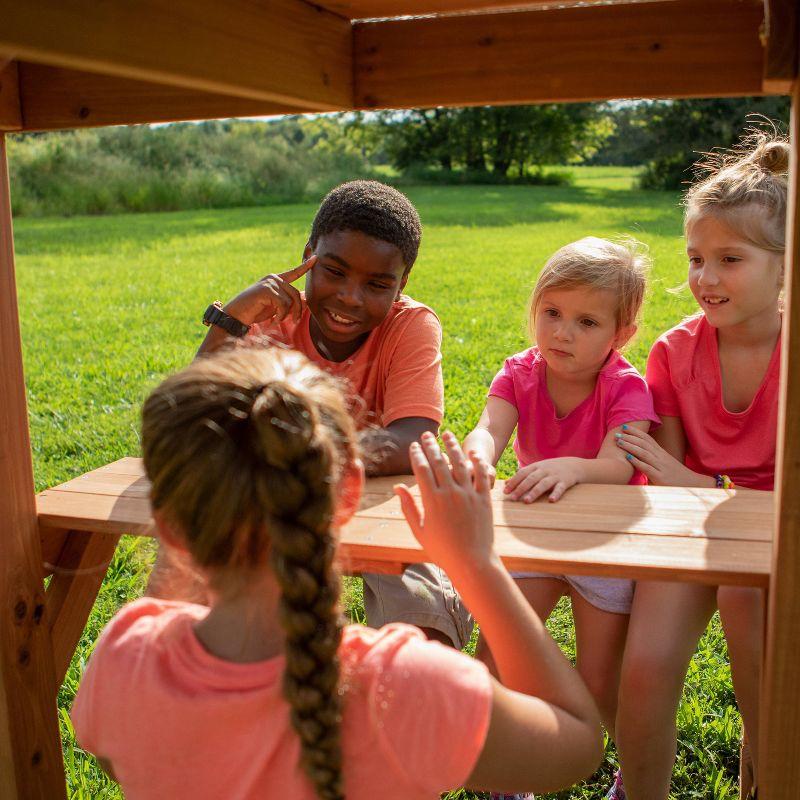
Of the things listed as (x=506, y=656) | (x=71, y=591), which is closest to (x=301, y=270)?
(x=71, y=591)

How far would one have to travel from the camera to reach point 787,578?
1.58 metres

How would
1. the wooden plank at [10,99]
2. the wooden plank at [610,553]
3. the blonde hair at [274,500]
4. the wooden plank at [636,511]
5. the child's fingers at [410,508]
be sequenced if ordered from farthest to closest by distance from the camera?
the wooden plank at [10,99] → the wooden plank at [636,511] → the wooden plank at [610,553] → the child's fingers at [410,508] → the blonde hair at [274,500]

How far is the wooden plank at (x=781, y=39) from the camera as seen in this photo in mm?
1395

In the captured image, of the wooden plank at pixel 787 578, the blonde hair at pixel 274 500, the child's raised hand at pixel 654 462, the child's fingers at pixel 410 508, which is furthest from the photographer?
the child's raised hand at pixel 654 462

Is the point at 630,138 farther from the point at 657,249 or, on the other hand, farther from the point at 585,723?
the point at 585,723

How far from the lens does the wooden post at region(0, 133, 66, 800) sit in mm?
2053

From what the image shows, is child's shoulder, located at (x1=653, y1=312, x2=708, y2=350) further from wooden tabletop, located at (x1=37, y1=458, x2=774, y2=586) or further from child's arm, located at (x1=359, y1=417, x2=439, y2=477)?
child's arm, located at (x1=359, y1=417, x2=439, y2=477)

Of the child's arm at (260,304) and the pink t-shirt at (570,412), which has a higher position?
the child's arm at (260,304)

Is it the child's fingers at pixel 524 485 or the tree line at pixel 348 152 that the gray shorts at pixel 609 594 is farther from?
the tree line at pixel 348 152

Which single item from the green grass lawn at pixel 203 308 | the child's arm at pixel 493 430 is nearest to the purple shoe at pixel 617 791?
the green grass lawn at pixel 203 308

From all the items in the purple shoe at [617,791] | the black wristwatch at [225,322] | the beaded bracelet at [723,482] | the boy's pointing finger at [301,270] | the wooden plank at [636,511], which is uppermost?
the boy's pointing finger at [301,270]

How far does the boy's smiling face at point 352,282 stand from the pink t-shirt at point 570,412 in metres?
0.45

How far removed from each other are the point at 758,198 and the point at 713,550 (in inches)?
44.6

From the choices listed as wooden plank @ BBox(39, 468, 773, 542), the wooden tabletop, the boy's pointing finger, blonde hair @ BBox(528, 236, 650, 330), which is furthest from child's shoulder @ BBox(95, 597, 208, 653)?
blonde hair @ BBox(528, 236, 650, 330)
